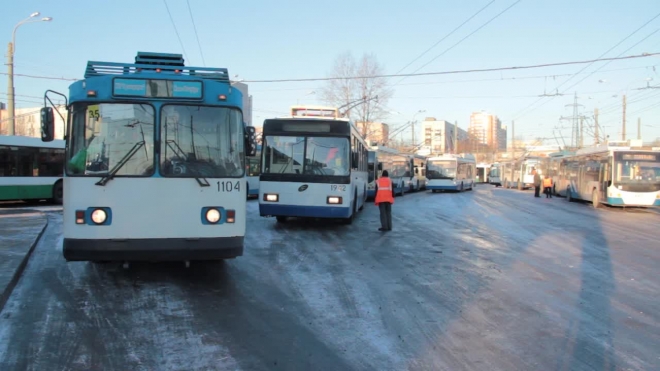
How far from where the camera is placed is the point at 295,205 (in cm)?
1438

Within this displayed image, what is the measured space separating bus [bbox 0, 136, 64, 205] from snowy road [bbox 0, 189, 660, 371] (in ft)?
41.7

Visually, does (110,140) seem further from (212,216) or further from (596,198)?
(596,198)

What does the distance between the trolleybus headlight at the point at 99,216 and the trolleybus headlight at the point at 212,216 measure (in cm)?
133

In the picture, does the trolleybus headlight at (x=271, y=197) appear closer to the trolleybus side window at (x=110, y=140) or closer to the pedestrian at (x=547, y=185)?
the trolleybus side window at (x=110, y=140)

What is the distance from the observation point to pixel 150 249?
723cm

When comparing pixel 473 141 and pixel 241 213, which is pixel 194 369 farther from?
pixel 473 141

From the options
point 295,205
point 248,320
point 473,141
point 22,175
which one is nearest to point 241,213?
point 248,320

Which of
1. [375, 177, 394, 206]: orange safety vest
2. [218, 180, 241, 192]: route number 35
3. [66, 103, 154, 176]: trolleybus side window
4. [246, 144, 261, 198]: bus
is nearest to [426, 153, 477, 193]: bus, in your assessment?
[246, 144, 261, 198]: bus

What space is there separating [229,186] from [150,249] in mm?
1352

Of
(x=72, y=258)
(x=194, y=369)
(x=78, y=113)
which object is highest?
(x=78, y=113)

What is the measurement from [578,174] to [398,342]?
2911 centimetres

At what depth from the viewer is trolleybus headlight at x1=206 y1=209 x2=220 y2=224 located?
7.40 metres

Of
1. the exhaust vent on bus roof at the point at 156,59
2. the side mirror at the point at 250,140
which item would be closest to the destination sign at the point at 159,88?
the side mirror at the point at 250,140

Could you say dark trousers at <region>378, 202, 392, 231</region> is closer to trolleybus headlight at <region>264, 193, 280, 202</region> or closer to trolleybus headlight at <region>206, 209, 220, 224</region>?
trolleybus headlight at <region>264, 193, 280, 202</region>
